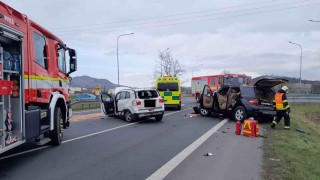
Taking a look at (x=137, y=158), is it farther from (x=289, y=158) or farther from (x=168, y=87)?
(x=168, y=87)

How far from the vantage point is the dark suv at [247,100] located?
53.6 feet

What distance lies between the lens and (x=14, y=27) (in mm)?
7160

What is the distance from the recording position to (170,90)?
26.2 meters

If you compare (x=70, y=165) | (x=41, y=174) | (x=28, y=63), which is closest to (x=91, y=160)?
(x=70, y=165)

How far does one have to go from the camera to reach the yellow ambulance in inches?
1030

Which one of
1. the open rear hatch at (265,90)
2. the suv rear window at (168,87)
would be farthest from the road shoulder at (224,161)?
the suv rear window at (168,87)

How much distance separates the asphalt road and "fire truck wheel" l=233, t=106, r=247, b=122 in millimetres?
4594

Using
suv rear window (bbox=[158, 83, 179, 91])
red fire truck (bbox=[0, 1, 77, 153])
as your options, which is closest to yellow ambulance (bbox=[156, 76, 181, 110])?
suv rear window (bbox=[158, 83, 179, 91])

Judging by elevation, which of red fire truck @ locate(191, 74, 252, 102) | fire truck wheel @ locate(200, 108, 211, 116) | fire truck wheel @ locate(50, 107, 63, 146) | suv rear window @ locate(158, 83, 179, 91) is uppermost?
red fire truck @ locate(191, 74, 252, 102)

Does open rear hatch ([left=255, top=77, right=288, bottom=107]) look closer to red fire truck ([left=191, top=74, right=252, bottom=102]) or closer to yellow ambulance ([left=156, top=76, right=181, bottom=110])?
yellow ambulance ([left=156, top=76, right=181, bottom=110])

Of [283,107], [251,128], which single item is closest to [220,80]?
[283,107]

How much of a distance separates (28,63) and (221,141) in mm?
6180

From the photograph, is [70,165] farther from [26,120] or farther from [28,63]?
[28,63]

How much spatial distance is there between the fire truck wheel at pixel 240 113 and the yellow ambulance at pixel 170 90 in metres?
9.14
